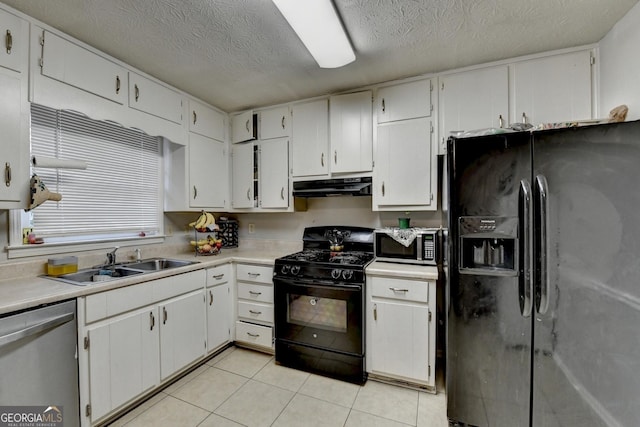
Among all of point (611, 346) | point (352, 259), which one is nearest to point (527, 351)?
point (611, 346)

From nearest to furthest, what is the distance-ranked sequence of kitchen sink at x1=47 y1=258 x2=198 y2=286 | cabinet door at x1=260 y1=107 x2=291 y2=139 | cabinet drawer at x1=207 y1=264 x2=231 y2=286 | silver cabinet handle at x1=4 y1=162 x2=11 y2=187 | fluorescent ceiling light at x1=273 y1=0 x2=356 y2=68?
1. fluorescent ceiling light at x1=273 y1=0 x2=356 y2=68
2. silver cabinet handle at x1=4 y1=162 x2=11 y2=187
3. kitchen sink at x1=47 y1=258 x2=198 y2=286
4. cabinet drawer at x1=207 y1=264 x2=231 y2=286
5. cabinet door at x1=260 y1=107 x2=291 y2=139

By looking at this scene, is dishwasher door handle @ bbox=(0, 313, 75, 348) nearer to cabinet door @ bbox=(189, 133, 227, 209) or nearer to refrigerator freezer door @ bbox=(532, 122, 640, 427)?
cabinet door @ bbox=(189, 133, 227, 209)

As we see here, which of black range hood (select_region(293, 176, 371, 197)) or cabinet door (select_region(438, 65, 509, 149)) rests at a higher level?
cabinet door (select_region(438, 65, 509, 149))

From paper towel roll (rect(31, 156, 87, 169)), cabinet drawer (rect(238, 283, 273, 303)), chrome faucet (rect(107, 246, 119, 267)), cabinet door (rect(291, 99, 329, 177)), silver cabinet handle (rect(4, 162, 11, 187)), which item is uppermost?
cabinet door (rect(291, 99, 329, 177))

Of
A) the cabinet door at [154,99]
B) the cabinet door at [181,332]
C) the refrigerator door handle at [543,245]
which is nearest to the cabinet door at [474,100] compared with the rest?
the refrigerator door handle at [543,245]

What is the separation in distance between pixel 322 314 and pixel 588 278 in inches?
63.1

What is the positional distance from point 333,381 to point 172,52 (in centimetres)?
267

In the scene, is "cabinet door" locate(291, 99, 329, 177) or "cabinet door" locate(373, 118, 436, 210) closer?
"cabinet door" locate(373, 118, 436, 210)

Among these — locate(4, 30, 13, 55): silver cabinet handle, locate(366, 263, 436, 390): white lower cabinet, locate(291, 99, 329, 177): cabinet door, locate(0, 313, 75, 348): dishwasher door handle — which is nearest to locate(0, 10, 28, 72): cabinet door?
locate(4, 30, 13, 55): silver cabinet handle

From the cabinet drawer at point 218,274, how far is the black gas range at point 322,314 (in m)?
0.52

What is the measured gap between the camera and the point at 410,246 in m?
2.15

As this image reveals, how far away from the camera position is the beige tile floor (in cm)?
170

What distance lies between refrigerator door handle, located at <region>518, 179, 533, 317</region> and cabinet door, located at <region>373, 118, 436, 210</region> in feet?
2.64

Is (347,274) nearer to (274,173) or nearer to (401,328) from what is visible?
(401,328)
